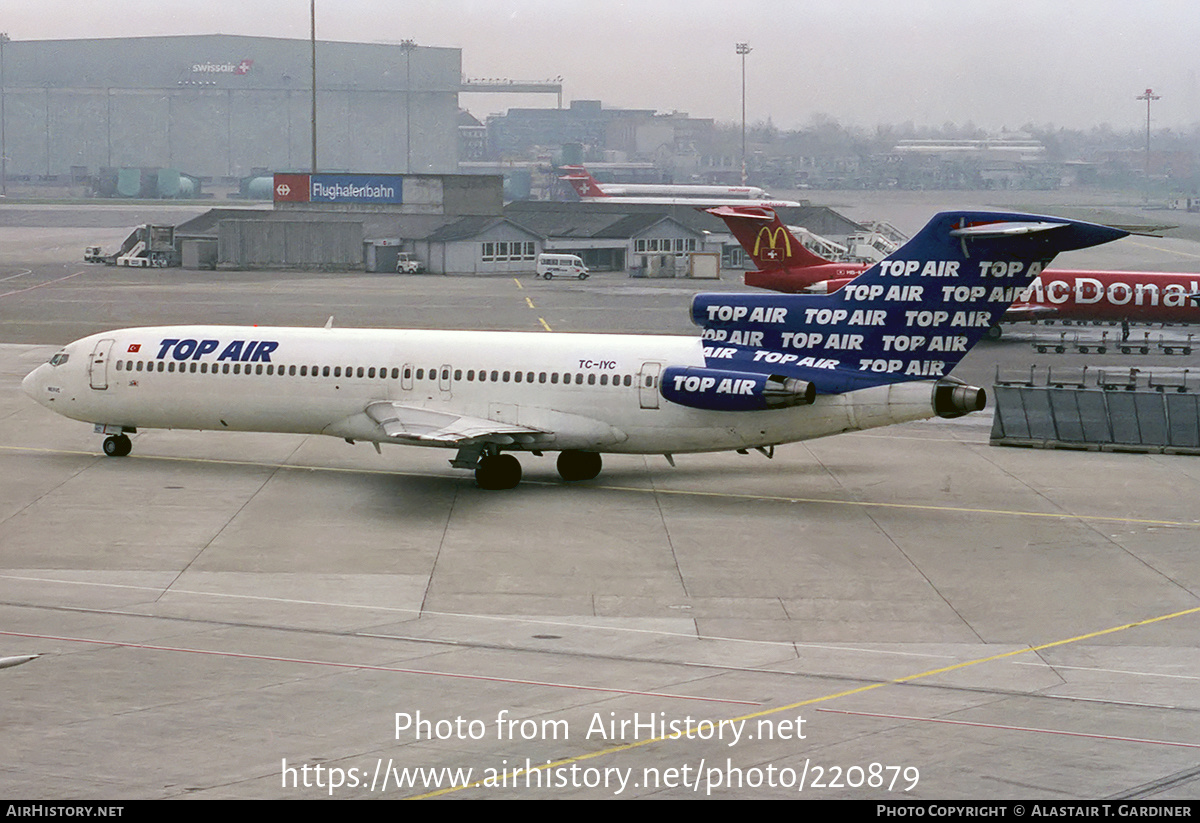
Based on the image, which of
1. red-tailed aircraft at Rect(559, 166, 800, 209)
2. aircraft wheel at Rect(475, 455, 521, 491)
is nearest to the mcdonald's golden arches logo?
aircraft wheel at Rect(475, 455, 521, 491)

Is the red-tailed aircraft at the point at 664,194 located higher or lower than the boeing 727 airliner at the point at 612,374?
higher

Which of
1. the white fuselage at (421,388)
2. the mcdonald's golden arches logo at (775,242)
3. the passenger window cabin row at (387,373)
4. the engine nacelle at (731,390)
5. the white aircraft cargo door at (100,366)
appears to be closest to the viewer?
the engine nacelle at (731,390)

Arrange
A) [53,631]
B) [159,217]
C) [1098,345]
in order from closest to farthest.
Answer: [53,631] < [1098,345] < [159,217]

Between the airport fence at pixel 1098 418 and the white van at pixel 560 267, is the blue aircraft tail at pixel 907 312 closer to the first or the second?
the airport fence at pixel 1098 418

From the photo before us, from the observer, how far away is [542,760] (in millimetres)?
16766

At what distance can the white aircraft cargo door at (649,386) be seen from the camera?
3397 centimetres

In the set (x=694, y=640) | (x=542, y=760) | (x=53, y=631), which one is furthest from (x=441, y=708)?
(x=53, y=631)

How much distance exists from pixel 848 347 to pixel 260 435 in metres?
17.9

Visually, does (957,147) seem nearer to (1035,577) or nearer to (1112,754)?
(1035,577)

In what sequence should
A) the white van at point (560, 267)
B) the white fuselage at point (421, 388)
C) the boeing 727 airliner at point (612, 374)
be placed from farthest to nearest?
the white van at point (560, 267), the white fuselage at point (421, 388), the boeing 727 airliner at point (612, 374)

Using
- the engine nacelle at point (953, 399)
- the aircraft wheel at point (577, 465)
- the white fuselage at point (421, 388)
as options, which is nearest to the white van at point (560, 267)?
the white fuselage at point (421, 388)

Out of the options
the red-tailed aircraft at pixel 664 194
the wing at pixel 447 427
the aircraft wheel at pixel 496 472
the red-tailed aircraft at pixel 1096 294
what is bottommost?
the aircraft wheel at pixel 496 472

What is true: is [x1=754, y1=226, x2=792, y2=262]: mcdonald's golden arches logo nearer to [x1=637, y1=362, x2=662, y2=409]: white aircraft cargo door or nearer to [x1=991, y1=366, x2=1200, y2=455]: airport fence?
[x1=991, y1=366, x2=1200, y2=455]: airport fence

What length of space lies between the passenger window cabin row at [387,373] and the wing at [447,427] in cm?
80
